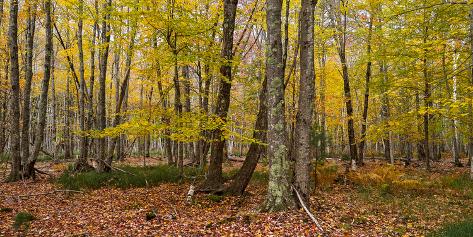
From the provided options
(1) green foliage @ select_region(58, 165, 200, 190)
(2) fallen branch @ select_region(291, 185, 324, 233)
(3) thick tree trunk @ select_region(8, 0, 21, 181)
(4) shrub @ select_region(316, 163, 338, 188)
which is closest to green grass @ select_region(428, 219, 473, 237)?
(2) fallen branch @ select_region(291, 185, 324, 233)

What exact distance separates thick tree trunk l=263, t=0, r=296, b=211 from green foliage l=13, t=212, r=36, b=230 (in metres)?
5.13

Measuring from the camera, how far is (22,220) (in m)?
7.18

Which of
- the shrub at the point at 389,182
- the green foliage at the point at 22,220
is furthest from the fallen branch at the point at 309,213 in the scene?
the green foliage at the point at 22,220

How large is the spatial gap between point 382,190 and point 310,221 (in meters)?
5.37

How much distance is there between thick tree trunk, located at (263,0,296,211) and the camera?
7328 mm

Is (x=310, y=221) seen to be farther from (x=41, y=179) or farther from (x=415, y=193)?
(x=41, y=179)

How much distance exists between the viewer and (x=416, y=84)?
15055 millimetres

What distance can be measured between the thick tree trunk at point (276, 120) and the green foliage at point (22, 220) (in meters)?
5.13

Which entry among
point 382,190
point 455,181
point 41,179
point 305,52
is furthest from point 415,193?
point 41,179

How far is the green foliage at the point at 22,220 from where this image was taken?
6.87 metres

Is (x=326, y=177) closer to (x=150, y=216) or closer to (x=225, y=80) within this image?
(x=225, y=80)

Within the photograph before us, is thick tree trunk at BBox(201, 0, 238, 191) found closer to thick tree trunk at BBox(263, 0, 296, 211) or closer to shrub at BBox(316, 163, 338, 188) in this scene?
thick tree trunk at BBox(263, 0, 296, 211)

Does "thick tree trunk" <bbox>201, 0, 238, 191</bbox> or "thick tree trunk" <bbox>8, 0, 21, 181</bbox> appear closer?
"thick tree trunk" <bbox>201, 0, 238, 191</bbox>

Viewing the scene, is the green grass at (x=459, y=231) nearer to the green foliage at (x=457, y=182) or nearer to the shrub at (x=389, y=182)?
the shrub at (x=389, y=182)
